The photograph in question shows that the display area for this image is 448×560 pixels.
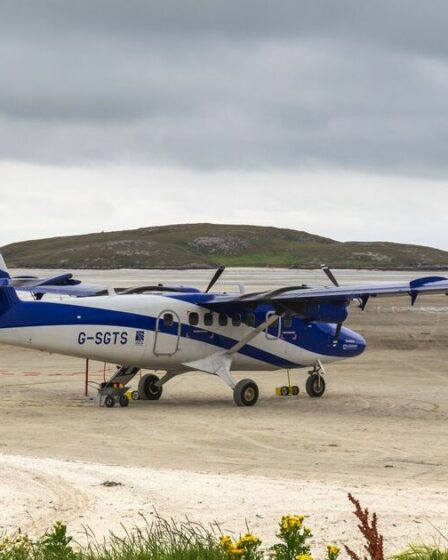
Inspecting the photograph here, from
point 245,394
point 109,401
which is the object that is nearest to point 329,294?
point 245,394

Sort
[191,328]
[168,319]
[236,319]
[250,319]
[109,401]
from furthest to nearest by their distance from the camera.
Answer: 1. [250,319]
2. [236,319]
3. [191,328]
4. [168,319]
5. [109,401]

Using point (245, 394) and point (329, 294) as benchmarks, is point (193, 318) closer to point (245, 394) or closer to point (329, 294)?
point (245, 394)

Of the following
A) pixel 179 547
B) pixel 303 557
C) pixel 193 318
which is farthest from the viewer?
pixel 193 318

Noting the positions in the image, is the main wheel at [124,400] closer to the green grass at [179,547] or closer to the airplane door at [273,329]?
the airplane door at [273,329]

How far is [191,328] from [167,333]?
2.83ft

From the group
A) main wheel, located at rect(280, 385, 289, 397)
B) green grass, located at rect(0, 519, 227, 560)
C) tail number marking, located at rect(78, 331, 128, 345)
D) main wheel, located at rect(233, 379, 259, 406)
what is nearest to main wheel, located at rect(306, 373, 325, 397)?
main wheel, located at rect(280, 385, 289, 397)

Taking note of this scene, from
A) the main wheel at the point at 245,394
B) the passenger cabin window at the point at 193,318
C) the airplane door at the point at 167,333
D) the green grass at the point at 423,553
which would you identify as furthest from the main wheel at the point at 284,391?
the green grass at the point at 423,553

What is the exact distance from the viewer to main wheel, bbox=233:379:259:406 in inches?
1192

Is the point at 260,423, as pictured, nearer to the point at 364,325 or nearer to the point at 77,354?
the point at 77,354

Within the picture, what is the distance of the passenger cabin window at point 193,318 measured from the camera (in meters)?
31.2

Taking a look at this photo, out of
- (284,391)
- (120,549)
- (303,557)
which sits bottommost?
(120,549)

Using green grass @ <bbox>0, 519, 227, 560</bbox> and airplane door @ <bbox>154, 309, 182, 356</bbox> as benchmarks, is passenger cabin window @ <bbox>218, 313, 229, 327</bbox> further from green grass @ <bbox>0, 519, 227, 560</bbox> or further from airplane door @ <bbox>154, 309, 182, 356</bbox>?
green grass @ <bbox>0, 519, 227, 560</bbox>

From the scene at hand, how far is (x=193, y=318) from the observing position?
103ft

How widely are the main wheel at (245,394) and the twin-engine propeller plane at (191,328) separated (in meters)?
0.03
